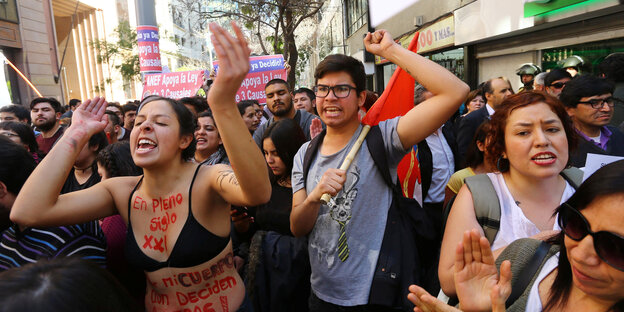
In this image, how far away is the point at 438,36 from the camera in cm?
1109

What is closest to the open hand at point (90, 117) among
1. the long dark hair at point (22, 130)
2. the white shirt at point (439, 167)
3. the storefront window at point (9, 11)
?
the long dark hair at point (22, 130)

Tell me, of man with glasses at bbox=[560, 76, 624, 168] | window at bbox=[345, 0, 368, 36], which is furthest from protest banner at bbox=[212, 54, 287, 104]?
window at bbox=[345, 0, 368, 36]

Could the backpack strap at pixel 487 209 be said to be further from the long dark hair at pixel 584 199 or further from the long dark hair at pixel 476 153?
the long dark hair at pixel 476 153

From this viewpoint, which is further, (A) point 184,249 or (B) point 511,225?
(A) point 184,249

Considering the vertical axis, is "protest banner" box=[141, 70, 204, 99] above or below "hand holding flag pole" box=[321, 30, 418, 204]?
above

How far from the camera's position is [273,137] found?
277 cm

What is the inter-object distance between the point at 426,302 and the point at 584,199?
499 millimetres

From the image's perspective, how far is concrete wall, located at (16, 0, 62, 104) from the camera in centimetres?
1577

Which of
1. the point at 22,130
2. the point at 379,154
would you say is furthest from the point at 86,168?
the point at 379,154

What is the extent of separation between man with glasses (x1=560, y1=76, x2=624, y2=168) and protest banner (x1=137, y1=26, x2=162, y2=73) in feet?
21.1

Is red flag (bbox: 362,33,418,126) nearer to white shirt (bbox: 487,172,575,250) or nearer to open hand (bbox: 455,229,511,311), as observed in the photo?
white shirt (bbox: 487,172,575,250)

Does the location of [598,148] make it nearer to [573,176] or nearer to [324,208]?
[573,176]

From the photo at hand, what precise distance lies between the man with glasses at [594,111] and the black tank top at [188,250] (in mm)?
2727

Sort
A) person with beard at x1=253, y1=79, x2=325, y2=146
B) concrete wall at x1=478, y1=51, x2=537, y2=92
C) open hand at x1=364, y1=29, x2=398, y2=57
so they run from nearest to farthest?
open hand at x1=364, y1=29, x2=398, y2=57 → person with beard at x1=253, y1=79, x2=325, y2=146 → concrete wall at x1=478, y1=51, x2=537, y2=92
